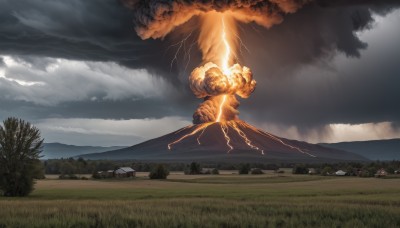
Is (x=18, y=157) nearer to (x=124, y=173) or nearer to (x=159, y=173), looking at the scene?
(x=159, y=173)

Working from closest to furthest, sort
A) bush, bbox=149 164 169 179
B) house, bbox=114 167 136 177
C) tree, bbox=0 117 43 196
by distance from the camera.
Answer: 1. tree, bbox=0 117 43 196
2. bush, bbox=149 164 169 179
3. house, bbox=114 167 136 177

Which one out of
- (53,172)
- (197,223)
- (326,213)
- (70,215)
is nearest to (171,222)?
(197,223)

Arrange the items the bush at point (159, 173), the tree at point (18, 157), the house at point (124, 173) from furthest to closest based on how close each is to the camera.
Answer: the house at point (124, 173) → the bush at point (159, 173) → the tree at point (18, 157)

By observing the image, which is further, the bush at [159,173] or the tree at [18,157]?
the bush at [159,173]

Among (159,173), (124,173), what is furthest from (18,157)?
(124,173)

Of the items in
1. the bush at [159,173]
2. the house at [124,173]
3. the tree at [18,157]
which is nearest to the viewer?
the tree at [18,157]

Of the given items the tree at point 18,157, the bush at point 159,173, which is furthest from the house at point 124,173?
the tree at point 18,157

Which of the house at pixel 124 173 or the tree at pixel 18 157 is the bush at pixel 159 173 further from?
the tree at pixel 18 157

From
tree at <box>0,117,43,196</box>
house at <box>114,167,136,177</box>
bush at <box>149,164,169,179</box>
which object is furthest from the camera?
house at <box>114,167,136,177</box>

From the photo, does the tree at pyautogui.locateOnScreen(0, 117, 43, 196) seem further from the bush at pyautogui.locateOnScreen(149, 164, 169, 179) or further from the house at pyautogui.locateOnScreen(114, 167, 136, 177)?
the house at pyautogui.locateOnScreen(114, 167, 136, 177)

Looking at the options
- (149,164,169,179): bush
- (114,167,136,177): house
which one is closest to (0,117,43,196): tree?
(149,164,169,179): bush
